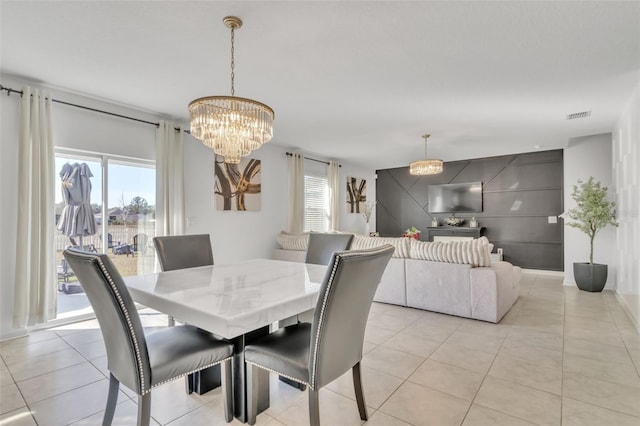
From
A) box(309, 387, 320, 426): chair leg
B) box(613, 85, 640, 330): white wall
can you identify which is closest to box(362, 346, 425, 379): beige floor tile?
box(309, 387, 320, 426): chair leg

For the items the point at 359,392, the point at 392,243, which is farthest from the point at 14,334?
the point at 392,243

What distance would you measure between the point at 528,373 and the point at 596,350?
0.93 metres

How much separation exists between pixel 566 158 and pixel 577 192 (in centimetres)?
76

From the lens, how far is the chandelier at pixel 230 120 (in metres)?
2.19

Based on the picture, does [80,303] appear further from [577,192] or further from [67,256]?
[577,192]

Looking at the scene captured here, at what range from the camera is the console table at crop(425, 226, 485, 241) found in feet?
23.2

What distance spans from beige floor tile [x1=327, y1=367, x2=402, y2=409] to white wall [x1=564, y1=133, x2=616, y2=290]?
4876 millimetres

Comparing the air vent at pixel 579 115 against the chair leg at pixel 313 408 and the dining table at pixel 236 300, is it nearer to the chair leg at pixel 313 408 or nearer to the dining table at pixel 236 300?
the dining table at pixel 236 300

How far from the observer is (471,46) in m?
2.48

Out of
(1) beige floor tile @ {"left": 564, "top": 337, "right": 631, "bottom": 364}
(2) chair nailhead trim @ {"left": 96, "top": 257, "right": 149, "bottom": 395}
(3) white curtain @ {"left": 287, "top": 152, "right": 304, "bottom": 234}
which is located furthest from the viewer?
(3) white curtain @ {"left": 287, "top": 152, "right": 304, "bottom": 234}

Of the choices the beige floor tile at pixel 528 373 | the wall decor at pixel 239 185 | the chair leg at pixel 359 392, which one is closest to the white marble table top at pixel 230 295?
the chair leg at pixel 359 392

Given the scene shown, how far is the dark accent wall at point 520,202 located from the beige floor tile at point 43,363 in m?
7.17

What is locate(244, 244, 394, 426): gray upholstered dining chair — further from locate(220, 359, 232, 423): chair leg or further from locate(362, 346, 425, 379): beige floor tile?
locate(362, 346, 425, 379): beige floor tile

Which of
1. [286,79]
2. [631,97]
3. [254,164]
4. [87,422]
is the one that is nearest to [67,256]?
[87,422]
